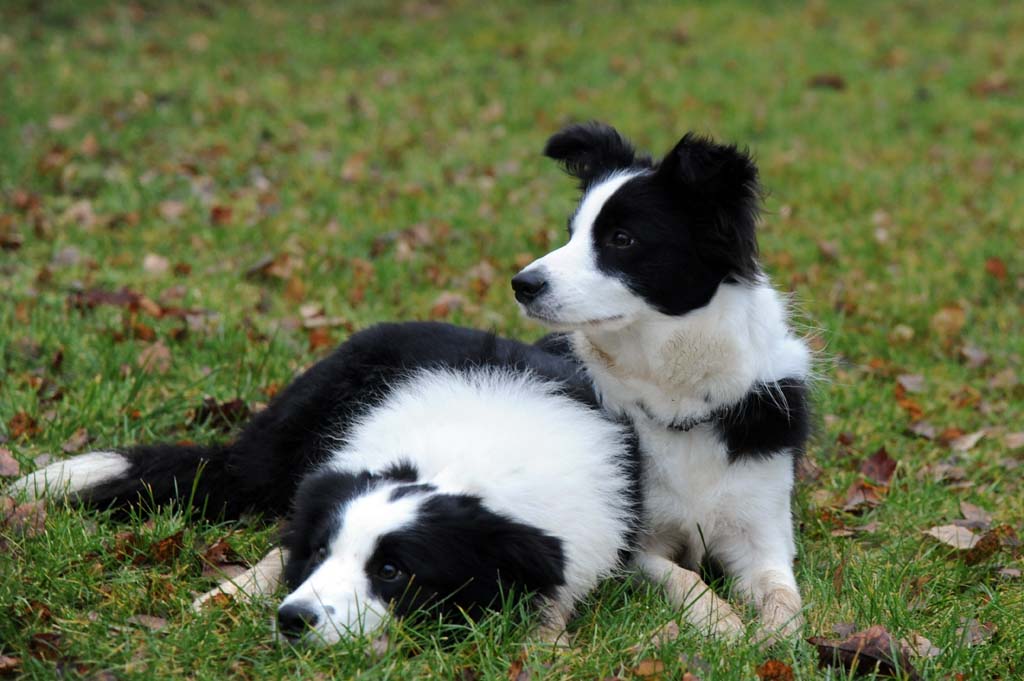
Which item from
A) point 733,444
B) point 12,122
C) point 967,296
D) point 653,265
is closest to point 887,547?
point 733,444

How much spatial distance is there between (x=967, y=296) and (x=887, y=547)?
3376 mm

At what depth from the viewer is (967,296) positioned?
676 cm

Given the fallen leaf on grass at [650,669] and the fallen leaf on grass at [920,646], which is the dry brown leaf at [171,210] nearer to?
the fallen leaf on grass at [650,669]

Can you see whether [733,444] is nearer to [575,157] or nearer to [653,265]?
[653,265]

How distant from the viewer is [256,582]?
10.5 feet

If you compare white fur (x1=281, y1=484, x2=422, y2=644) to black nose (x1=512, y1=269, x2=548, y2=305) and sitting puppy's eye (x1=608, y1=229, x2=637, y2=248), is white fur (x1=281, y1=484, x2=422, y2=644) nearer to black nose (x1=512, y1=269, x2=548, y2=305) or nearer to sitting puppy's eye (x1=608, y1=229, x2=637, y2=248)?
black nose (x1=512, y1=269, x2=548, y2=305)

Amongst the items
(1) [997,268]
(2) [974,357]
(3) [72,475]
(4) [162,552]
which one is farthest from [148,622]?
(1) [997,268]

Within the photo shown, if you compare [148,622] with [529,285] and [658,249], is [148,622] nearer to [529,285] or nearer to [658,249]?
[529,285]

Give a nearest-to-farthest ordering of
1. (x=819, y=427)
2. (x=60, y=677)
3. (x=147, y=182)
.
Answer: (x=60, y=677) → (x=819, y=427) → (x=147, y=182)

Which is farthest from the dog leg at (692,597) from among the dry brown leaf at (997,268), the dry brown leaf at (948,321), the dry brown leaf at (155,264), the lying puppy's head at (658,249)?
the dry brown leaf at (997,268)

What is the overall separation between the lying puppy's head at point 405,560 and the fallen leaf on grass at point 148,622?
382 mm

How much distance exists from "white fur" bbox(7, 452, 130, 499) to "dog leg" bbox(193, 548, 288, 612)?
721 mm

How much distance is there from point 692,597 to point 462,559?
826mm

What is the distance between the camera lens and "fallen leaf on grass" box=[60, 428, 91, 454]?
13.6ft
